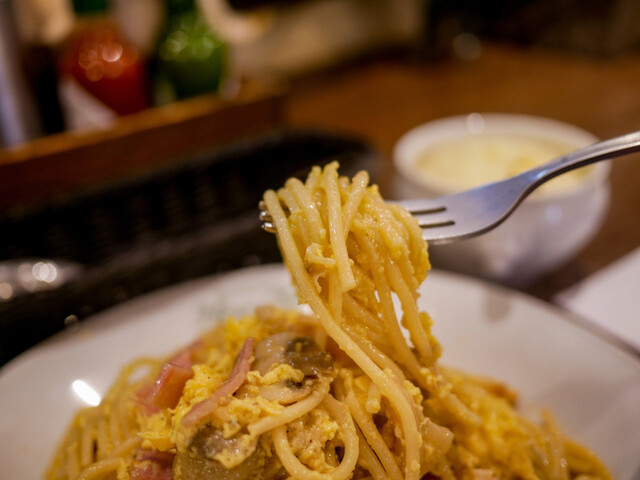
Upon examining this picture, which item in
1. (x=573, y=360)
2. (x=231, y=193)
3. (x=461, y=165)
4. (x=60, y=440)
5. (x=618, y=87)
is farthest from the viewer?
(x=618, y=87)

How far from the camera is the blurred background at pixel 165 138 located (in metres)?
1.68

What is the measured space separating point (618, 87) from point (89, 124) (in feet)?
10.8

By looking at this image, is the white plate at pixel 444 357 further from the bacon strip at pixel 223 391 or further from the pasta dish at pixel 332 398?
the bacon strip at pixel 223 391

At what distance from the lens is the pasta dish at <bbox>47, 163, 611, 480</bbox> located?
92 cm

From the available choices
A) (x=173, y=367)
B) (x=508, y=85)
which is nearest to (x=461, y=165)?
(x=173, y=367)

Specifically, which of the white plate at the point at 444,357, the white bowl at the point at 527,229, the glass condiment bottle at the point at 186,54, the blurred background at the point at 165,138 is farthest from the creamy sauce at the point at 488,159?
the glass condiment bottle at the point at 186,54

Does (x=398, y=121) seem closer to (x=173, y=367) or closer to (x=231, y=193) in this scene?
(x=231, y=193)

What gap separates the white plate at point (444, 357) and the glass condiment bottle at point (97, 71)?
45.8 inches

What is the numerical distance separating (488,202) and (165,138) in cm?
174

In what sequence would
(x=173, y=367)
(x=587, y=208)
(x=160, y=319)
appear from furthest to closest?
(x=587, y=208)
(x=160, y=319)
(x=173, y=367)

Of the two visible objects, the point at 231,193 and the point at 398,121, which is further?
the point at 398,121

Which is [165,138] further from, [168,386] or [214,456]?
[214,456]

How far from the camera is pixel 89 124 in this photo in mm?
2322

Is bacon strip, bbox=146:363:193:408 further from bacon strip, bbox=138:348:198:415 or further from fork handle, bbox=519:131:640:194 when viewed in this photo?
fork handle, bbox=519:131:640:194
